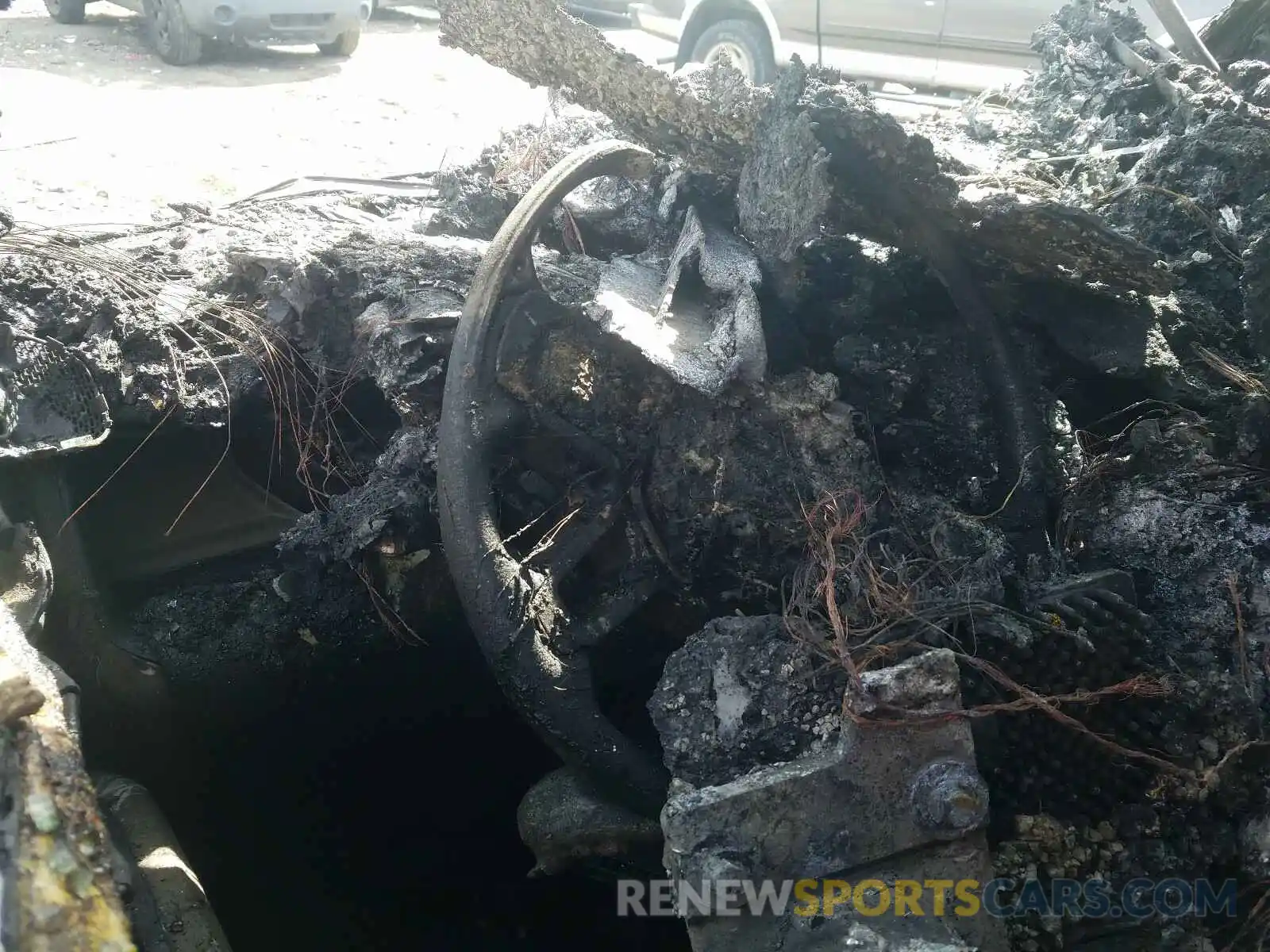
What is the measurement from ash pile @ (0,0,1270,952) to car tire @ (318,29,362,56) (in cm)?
641

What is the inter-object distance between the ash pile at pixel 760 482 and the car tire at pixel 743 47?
3820 millimetres

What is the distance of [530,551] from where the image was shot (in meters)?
2.39

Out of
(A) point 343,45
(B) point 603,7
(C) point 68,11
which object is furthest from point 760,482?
(C) point 68,11

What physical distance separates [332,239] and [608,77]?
3.40 feet

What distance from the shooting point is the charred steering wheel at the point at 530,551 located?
2197 millimetres

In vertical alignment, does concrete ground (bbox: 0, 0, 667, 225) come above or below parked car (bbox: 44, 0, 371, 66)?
below

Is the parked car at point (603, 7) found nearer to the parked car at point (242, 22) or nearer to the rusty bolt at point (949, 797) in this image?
the parked car at point (242, 22)

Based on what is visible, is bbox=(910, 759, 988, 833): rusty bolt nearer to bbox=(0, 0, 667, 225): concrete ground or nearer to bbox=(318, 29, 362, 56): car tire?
bbox=(0, 0, 667, 225): concrete ground

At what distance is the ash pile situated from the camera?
1908 mm

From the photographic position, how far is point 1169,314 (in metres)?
2.73

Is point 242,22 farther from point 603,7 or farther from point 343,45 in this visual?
point 603,7

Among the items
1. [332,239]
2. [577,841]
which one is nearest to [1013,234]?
[577,841]

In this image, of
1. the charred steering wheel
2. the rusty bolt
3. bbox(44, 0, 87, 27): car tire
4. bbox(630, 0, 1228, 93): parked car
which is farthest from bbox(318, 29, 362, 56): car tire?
the rusty bolt

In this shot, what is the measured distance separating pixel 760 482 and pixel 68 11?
9.30m
